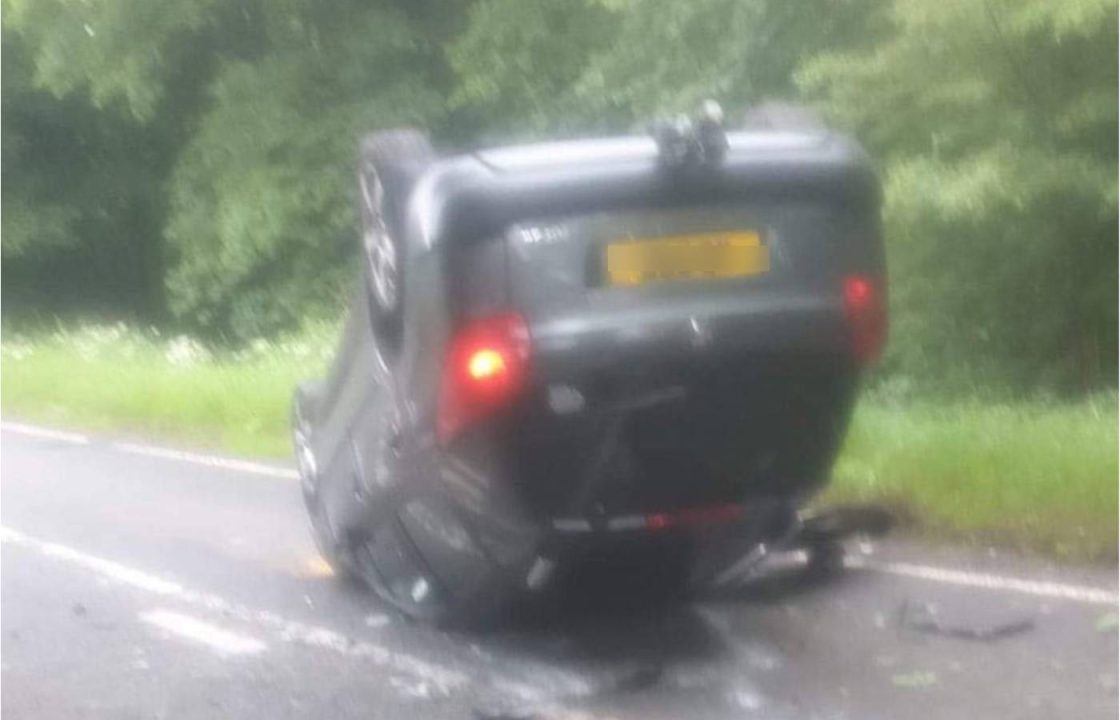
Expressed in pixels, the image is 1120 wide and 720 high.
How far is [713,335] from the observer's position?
365 cm

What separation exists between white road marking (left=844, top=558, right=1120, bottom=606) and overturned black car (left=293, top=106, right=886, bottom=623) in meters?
0.77

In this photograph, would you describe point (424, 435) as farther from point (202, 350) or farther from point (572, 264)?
point (202, 350)

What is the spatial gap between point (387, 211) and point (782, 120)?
1163 millimetres

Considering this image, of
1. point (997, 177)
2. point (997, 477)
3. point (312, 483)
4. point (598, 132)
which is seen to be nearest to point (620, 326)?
point (312, 483)

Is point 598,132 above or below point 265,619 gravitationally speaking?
below

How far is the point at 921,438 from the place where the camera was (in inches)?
221

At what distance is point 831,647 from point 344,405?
1.63 metres

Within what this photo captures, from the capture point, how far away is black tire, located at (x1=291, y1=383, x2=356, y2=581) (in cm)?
496

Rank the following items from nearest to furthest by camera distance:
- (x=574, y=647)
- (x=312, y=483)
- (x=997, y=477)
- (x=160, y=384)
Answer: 1. (x=574, y=647)
2. (x=997, y=477)
3. (x=312, y=483)
4. (x=160, y=384)

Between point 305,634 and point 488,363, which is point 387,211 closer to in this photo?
point 488,363

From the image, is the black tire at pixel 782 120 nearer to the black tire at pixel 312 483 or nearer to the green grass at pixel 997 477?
the green grass at pixel 997 477

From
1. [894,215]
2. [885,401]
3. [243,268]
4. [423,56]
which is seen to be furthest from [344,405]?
[243,268]

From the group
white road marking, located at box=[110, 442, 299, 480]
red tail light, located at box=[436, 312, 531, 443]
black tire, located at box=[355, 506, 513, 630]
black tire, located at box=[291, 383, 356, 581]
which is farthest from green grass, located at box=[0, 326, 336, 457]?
red tail light, located at box=[436, 312, 531, 443]

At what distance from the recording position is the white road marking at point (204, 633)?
4438mm
